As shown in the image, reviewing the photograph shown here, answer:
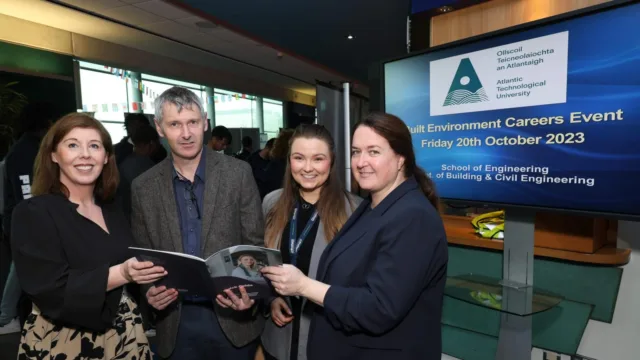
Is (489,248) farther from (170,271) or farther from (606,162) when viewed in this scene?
(170,271)

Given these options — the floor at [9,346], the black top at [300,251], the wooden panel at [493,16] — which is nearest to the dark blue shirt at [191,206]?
the black top at [300,251]

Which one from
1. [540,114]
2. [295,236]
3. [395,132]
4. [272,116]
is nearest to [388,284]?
[395,132]

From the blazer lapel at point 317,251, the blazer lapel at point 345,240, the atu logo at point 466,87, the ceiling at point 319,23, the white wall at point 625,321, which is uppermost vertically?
the ceiling at point 319,23

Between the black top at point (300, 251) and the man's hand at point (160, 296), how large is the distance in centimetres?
49

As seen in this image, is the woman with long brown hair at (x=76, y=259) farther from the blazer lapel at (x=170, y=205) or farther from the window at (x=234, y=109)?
the window at (x=234, y=109)

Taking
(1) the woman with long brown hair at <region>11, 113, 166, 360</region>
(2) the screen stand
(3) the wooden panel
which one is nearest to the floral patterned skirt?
(1) the woman with long brown hair at <region>11, 113, 166, 360</region>

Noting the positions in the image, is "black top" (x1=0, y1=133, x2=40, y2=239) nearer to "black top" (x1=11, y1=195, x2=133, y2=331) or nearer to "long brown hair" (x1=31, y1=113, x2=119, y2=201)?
"long brown hair" (x1=31, y1=113, x2=119, y2=201)

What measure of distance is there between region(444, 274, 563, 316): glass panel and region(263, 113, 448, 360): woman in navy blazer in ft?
1.59

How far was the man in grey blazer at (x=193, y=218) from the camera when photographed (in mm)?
1494

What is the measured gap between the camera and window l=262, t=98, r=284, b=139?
43.4 feet

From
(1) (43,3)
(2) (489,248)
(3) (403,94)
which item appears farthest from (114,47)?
(2) (489,248)

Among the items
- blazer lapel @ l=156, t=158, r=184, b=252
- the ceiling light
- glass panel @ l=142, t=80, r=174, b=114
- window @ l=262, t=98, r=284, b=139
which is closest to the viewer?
blazer lapel @ l=156, t=158, r=184, b=252

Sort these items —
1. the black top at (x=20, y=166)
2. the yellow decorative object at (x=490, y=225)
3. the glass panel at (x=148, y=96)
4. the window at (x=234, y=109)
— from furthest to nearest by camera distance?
the window at (x=234, y=109)
the glass panel at (x=148, y=96)
the black top at (x=20, y=166)
the yellow decorative object at (x=490, y=225)

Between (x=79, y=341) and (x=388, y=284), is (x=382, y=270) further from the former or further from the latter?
(x=79, y=341)
